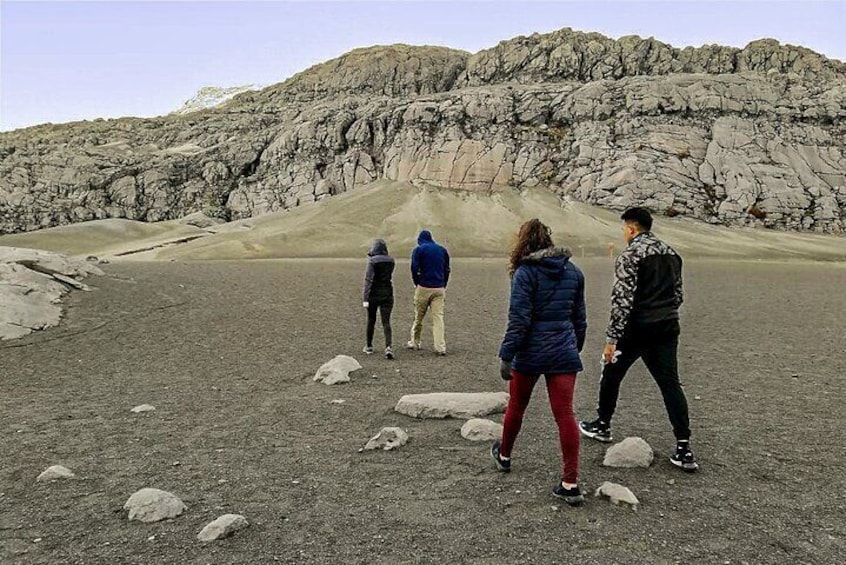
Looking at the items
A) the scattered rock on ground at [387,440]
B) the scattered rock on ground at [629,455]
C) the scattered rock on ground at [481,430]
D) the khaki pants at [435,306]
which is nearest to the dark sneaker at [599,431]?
the scattered rock on ground at [629,455]

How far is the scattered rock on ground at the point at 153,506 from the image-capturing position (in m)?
4.78

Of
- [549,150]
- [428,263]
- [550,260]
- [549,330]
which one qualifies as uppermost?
[549,150]

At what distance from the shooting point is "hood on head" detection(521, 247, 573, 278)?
497 centimetres

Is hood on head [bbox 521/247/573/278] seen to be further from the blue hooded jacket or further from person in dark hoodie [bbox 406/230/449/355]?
the blue hooded jacket

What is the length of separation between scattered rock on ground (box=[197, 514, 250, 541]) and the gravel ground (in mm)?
77

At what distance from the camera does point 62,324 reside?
1455cm

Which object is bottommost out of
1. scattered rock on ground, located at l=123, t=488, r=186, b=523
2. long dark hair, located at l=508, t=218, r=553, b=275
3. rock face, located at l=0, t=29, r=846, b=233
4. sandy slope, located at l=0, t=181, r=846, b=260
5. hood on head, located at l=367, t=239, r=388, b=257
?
sandy slope, located at l=0, t=181, r=846, b=260

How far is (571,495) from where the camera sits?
16.1 feet

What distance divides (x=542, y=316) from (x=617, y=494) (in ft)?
5.22

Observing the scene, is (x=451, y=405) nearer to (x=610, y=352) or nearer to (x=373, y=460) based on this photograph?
(x=373, y=460)

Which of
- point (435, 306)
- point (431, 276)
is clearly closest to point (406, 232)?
point (435, 306)

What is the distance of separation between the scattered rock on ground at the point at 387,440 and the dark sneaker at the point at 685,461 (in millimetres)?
2740

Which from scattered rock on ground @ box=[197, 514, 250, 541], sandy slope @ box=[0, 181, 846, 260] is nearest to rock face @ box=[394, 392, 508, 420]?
scattered rock on ground @ box=[197, 514, 250, 541]

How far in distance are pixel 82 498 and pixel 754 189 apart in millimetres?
69682
